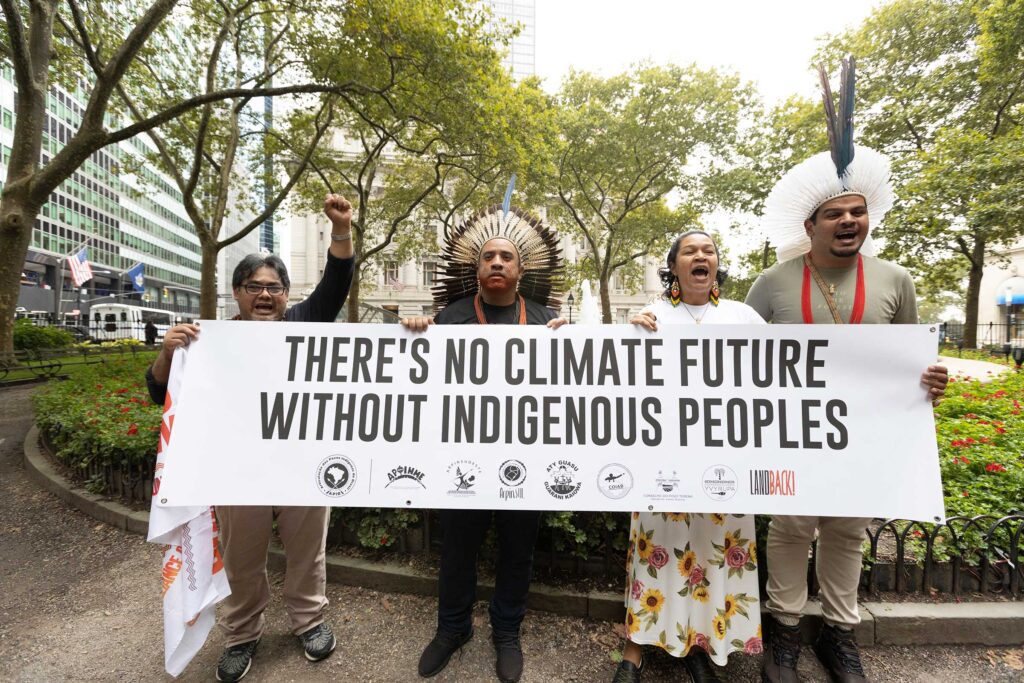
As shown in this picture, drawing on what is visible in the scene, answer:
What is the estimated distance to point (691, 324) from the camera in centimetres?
234

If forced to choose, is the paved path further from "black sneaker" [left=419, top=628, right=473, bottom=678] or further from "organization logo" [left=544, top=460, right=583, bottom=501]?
"organization logo" [left=544, top=460, right=583, bottom=501]

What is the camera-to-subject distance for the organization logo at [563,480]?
224 cm

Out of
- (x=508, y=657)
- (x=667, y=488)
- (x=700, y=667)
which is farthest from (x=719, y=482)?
(x=508, y=657)

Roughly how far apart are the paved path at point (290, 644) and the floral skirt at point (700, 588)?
1.01 feet

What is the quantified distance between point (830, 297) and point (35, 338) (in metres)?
20.1

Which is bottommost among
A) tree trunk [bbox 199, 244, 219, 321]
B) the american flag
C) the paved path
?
the paved path

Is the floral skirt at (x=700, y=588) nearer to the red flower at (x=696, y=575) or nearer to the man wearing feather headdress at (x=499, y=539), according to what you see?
the red flower at (x=696, y=575)

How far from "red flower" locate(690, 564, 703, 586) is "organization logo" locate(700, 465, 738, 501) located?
40 cm

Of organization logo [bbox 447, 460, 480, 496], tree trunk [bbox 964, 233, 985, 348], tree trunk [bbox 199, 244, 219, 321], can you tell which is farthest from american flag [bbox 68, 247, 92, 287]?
tree trunk [bbox 964, 233, 985, 348]

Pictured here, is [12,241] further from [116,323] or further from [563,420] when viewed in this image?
[116,323]

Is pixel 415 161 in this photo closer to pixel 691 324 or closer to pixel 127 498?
pixel 127 498

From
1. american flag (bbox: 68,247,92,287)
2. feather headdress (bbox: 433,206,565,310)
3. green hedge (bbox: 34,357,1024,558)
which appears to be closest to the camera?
feather headdress (bbox: 433,206,565,310)

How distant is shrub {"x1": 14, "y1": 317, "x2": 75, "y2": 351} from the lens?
45.1ft

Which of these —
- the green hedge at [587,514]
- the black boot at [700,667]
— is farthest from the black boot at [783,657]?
the green hedge at [587,514]
